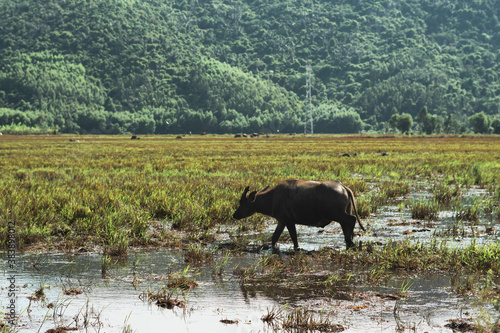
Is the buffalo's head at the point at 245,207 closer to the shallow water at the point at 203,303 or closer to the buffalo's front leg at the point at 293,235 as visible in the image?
the buffalo's front leg at the point at 293,235

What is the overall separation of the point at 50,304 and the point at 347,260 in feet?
14.5

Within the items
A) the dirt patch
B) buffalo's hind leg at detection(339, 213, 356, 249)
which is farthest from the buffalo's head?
the dirt patch

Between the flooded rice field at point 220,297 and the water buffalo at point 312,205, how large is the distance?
1.62ft

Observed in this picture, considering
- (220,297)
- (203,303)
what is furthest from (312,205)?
(203,303)

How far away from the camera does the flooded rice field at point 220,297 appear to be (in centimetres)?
588

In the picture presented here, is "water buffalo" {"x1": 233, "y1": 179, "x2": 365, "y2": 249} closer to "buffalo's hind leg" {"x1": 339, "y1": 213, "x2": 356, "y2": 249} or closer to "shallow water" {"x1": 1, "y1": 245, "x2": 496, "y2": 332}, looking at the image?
"buffalo's hind leg" {"x1": 339, "y1": 213, "x2": 356, "y2": 249}

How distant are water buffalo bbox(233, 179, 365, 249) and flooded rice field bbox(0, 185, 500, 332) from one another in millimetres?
493

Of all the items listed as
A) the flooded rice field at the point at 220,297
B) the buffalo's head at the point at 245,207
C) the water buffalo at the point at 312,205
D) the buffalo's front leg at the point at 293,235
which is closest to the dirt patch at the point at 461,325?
the flooded rice field at the point at 220,297

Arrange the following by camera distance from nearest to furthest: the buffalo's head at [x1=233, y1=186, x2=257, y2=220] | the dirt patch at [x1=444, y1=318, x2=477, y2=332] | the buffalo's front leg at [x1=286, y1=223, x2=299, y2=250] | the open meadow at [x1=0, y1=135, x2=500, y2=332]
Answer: the dirt patch at [x1=444, y1=318, x2=477, y2=332], the open meadow at [x1=0, y1=135, x2=500, y2=332], the buffalo's front leg at [x1=286, y1=223, x2=299, y2=250], the buffalo's head at [x1=233, y1=186, x2=257, y2=220]

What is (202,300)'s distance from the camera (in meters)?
6.80

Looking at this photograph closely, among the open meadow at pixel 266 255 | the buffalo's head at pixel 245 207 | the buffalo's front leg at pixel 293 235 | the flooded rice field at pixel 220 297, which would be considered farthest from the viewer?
the buffalo's head at pixel 245 207

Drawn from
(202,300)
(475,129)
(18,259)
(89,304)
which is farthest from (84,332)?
(475,129)

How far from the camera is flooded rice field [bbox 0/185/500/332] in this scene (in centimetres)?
588

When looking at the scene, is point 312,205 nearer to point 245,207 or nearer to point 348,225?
point 348,225
